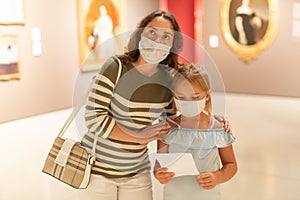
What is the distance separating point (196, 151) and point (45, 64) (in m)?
5.02

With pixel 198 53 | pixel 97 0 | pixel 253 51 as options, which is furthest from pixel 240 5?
pixel 198 53

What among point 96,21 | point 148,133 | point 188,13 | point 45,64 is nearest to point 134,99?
point 148,133

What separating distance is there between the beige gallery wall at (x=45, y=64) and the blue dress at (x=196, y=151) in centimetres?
435

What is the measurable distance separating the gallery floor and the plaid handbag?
43 cm

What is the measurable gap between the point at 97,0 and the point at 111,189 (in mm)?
5580

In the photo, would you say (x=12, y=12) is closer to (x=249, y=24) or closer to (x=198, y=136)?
(x=249, y=24)

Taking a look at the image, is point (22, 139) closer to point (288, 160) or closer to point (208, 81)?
point (288, 160)

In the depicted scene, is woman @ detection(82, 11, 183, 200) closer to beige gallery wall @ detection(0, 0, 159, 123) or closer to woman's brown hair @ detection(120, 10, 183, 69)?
woman's brown hair @ detection(120, 10, 183, 69)

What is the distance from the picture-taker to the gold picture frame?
24.5ft

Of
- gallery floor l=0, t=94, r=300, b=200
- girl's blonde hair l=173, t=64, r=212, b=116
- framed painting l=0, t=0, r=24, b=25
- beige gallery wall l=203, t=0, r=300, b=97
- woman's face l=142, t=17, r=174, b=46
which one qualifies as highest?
framed painting l=0, t=0, r=24, b=25

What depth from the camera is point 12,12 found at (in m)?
5.59

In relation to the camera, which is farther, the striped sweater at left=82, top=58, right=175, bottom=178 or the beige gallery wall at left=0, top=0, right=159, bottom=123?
the beige gallery wall at left=0, top=0, right=159, bottom=123

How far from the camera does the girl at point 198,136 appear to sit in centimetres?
145

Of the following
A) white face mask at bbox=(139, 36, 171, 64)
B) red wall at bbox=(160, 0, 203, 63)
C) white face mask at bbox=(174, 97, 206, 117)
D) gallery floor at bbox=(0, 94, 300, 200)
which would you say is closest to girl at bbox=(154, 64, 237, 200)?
white face mask at bbox=(174, 97, 206, 117)
